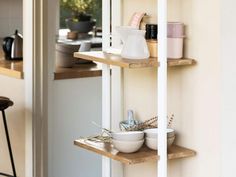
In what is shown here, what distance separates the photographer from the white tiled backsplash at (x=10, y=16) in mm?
4875

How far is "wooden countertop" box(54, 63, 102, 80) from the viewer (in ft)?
12.2

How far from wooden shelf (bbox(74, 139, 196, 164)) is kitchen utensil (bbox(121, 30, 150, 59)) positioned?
0.41 metres

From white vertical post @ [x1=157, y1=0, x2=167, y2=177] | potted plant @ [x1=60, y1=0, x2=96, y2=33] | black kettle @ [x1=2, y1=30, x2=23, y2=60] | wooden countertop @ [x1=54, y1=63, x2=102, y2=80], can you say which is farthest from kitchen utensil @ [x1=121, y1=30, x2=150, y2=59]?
potted plant @ [x1=60, y1=0, x2=96, y2=33]

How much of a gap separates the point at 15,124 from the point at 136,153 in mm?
1756

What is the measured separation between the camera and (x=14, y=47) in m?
4.04

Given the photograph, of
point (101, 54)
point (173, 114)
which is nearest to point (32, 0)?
point (101, 54)

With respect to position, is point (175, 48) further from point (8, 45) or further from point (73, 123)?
point (8, 45)

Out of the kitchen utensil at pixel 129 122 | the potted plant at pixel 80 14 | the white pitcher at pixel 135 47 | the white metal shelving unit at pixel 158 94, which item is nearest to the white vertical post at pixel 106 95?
the white metal shelving unit at pixel 158 94

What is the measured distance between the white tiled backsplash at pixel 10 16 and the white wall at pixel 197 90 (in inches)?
102

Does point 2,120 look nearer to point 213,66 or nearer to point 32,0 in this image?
point 32,0

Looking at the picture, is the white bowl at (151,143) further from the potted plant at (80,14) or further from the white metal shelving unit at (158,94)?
the potted plant at (80,14)

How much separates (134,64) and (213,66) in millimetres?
328

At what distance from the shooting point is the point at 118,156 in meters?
2.23

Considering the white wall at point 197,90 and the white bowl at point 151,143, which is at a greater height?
the white wall at point 197,90
